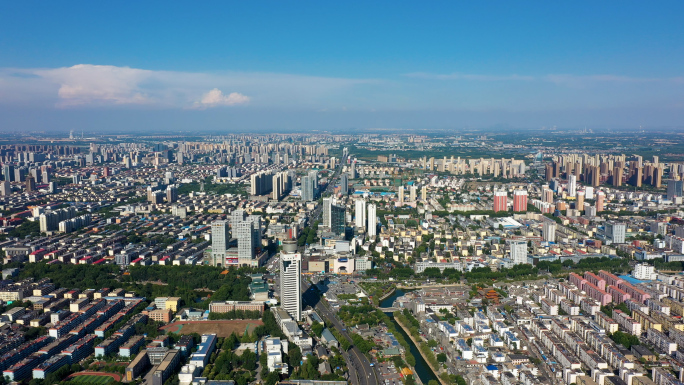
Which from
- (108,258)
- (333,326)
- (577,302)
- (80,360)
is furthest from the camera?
(108,258)

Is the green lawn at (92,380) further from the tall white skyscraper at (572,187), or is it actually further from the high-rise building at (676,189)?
the high-rise building at (676,189)

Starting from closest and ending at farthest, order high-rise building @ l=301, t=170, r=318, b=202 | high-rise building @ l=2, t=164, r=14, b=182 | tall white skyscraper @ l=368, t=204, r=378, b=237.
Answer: tall white skyscraper @ l=368, t=204, r=378, b=237 < high-rise building @ l=301, t=170, r=318, b=202 < high-rise building @ l=2, t=164, r=14, b=182

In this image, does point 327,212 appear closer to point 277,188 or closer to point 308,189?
point 308,189

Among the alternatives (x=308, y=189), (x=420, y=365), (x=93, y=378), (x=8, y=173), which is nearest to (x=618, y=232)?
(x=420, y=365)

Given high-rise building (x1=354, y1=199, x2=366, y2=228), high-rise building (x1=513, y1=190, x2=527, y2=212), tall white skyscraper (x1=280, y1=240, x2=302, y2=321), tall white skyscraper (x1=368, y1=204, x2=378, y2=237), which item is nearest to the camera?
tall white skyscraper (x1=280, y1=240, x2=302, y2=321)

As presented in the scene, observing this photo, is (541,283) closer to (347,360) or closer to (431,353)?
(431,353)

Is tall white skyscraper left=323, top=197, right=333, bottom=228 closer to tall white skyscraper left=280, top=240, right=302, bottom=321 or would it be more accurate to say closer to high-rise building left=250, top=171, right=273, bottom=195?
tall white skyscraper left=280, top=240, right=302, bottom=321

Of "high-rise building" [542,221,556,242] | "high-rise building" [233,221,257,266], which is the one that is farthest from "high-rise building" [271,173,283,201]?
"high-rise building" [542,221,556,242]

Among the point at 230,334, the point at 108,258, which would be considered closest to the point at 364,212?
the point at 108,258
